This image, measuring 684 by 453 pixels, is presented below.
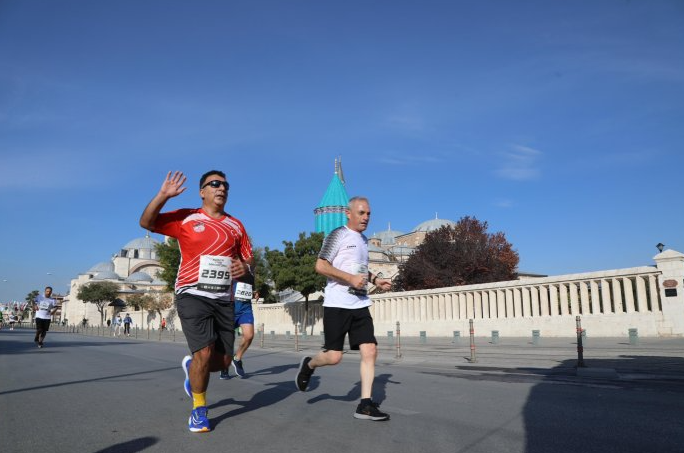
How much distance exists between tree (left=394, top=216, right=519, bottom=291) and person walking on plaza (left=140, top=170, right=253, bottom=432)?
36.9 m

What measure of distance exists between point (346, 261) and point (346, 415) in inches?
57.3

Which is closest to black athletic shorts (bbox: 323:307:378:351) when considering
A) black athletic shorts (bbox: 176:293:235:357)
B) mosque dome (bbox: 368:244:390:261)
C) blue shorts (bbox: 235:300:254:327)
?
black athletic shorts (bbox: 176:293:235:357)

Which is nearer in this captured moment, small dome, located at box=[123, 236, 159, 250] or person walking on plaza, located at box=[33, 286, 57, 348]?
person walking on plaza, located at box=[33, 286, 57, 348]

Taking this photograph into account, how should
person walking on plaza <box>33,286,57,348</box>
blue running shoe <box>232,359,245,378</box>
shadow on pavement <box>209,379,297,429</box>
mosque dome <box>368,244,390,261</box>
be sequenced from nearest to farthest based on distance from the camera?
shadow on pavement <box>209,379,297,429</box> → blue running shoe <box>232,359,245,378</box> → person walking on plaza <box>33,286,57,348</box> → mosque dome <box>368,244,390,261</box>

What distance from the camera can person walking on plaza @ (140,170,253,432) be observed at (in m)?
4.41

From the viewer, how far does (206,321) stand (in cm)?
452

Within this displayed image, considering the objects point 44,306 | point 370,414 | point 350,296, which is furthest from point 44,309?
point 370,414

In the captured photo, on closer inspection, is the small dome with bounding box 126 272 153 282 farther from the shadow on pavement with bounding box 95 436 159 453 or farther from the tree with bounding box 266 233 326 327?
the shadow on pavement with bounding box 95 436 159 453

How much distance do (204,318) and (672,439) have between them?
147 inches

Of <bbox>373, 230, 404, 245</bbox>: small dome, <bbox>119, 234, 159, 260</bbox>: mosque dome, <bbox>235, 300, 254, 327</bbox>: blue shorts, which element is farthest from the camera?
<bbox>119, 234, 159, 260</bbox>: mosque dome

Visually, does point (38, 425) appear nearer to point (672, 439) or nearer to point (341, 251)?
point (341, 251)

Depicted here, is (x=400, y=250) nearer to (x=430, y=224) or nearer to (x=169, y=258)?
(x=430, y=224)

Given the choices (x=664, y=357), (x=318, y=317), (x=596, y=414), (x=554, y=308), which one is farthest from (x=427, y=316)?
(x=596, y=414)

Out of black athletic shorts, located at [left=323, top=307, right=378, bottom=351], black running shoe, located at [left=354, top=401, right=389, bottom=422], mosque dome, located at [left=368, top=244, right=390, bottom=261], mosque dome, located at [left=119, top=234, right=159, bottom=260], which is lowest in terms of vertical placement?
black running shoe, located at [left=354, top=401, right=389, bottom=422]
